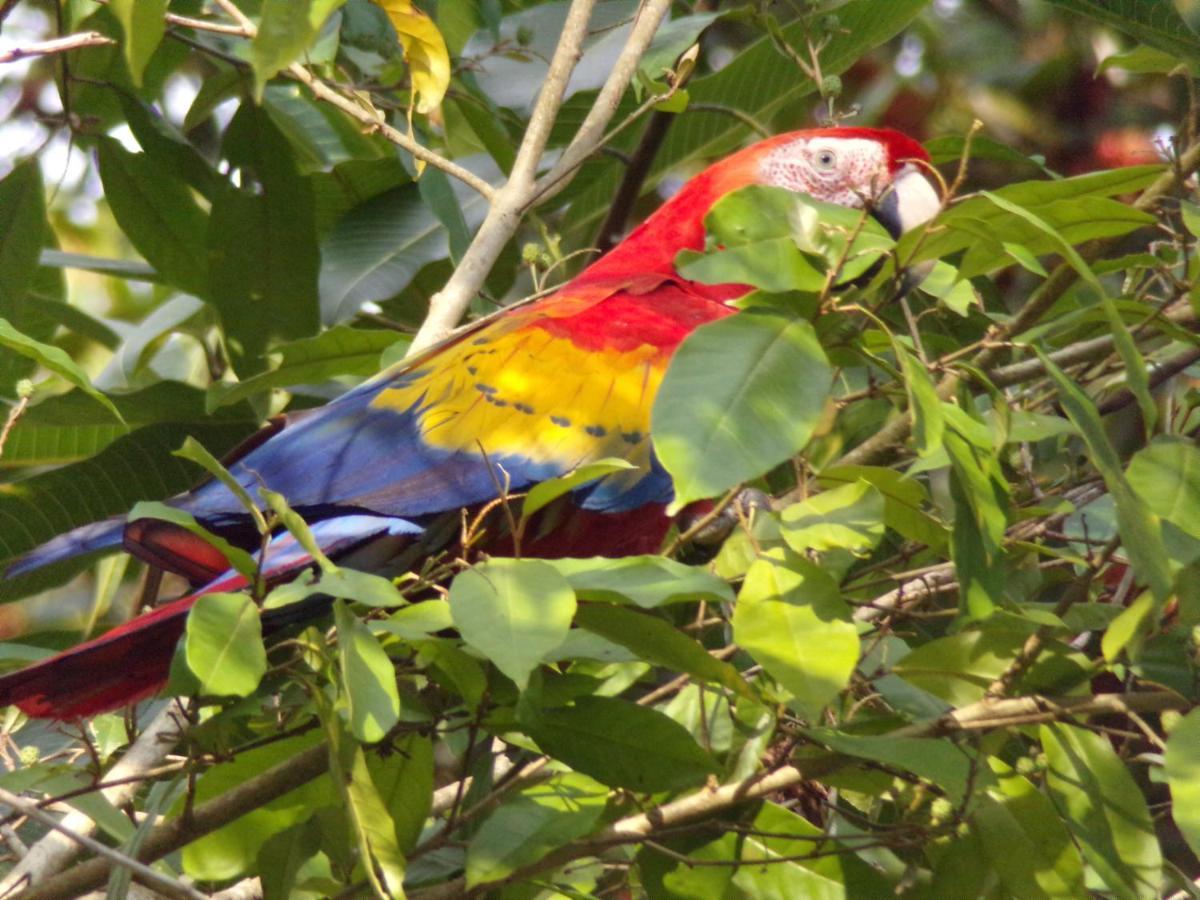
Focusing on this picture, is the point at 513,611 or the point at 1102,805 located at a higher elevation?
the point at 513,611

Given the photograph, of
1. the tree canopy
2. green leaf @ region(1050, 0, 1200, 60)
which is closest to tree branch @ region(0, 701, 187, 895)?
the tree canopy

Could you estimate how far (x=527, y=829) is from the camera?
830mm

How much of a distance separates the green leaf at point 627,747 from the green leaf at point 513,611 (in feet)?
0.47

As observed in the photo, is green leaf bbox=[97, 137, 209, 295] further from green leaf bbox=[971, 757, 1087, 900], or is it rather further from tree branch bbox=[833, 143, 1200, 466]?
green leaf bbox=[971, 757, 1087, 900]

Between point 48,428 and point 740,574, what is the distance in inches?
32.9

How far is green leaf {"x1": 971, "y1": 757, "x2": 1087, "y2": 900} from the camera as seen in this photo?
31.5 inches

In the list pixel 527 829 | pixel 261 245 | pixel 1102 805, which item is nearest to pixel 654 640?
pixel 527 829

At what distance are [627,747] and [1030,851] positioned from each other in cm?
23

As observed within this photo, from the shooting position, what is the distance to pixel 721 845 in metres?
0.86

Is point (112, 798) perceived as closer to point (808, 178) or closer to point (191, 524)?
point (191, 524)

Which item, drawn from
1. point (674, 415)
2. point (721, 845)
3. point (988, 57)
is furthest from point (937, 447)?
point (988, 57)

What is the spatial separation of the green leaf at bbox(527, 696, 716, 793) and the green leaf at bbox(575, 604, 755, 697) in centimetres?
6

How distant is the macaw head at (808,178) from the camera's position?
1.41m

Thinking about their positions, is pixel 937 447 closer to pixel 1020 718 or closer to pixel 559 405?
pixel 1020 718
